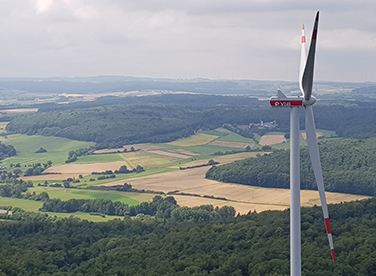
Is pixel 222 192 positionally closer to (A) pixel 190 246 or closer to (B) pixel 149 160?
(B) pixel 149 160

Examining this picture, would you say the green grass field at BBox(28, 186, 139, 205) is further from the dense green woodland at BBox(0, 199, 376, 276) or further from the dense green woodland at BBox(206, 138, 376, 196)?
the dense green woodland at BBox(206, 138, 376, 196)

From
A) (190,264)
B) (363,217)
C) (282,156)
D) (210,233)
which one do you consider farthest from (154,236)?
(282,156)

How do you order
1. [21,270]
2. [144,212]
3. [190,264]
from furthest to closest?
[144,212]
[21,270]
[190,264]

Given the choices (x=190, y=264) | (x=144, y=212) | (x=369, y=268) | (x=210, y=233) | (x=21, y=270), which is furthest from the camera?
(x=144, y=212)

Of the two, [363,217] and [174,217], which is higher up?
[363,217]

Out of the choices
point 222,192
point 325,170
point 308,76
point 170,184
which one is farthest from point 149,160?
point 308,76

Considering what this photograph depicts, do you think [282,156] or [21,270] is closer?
[21,270]

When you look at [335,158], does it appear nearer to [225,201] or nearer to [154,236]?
[225,201]
